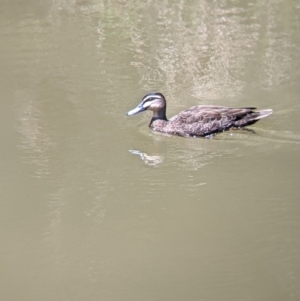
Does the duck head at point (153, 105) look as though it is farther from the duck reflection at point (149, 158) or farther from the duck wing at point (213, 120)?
the duck reflection at point (149, 158)

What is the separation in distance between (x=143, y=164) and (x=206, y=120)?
146 cm

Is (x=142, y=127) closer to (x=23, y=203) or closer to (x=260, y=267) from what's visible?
(x=23, y=203)

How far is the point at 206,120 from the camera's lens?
991 centimetres

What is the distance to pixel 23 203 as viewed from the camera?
777 centimetres

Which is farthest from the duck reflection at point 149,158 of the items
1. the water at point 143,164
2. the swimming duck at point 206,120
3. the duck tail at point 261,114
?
the duck tail at point 261,114

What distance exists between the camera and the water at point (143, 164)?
6.59 m

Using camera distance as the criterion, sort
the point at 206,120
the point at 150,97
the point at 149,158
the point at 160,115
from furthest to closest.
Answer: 1. the point at 160,115
2. the point at 150,97
3. the point at 206,120
4. the point at 149,158

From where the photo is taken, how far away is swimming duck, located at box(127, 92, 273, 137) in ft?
32.6

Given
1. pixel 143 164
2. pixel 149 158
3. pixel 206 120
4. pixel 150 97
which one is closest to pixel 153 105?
pixel 150 97

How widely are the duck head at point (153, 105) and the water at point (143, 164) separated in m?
0.22

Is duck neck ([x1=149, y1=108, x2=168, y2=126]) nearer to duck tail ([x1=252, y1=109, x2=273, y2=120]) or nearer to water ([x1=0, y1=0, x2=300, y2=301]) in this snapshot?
water ([x1=0, y1=0, x2=300, y2=301])

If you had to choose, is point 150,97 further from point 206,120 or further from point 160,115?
point 206,120

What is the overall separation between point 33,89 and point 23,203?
3731 millimetres

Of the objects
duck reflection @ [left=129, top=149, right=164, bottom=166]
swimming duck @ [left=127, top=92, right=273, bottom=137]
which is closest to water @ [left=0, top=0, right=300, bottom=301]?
duck reflection @ [left=129, top=149, right=164, bottom=166]
